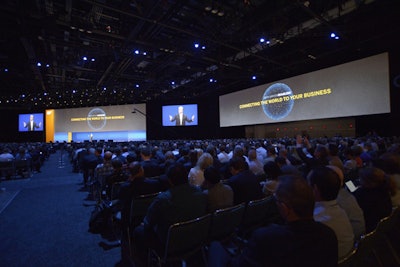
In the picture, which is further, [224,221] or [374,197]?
[224,221]

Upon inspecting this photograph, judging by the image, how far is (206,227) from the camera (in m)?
2.21

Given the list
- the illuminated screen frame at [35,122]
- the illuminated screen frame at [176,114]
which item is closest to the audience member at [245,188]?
the illuminated screen frame at [176,114]

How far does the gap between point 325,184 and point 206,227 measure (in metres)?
1.15

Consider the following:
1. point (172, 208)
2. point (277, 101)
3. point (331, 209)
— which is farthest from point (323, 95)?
point (172, 208)

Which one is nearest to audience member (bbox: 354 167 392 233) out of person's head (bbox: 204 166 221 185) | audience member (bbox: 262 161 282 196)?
audience member (bbox: 262 161 282 196)

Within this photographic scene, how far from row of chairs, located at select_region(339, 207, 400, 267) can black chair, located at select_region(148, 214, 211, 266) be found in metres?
1.13

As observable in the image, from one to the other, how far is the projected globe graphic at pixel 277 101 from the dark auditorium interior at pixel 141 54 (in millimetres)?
888

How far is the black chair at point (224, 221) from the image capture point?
2278 mm

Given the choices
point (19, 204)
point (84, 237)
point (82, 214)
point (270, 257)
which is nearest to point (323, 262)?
point (270, 257)

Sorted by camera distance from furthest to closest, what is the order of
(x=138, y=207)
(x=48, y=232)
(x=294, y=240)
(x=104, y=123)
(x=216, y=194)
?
(x=104, y=123) < (x=48, y=232) < (x=138, y=207) < (x=216, y=194) < (x=294, y=240)

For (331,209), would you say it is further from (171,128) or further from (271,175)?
(171,128)

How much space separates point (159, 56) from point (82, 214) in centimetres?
1154

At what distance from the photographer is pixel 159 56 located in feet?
46.6

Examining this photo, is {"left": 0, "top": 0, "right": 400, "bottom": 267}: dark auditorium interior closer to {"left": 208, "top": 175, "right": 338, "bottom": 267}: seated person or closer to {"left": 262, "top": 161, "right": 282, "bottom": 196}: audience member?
{"left": 262, "top": 161, "right": 282, "bottom": 196}: audience member
